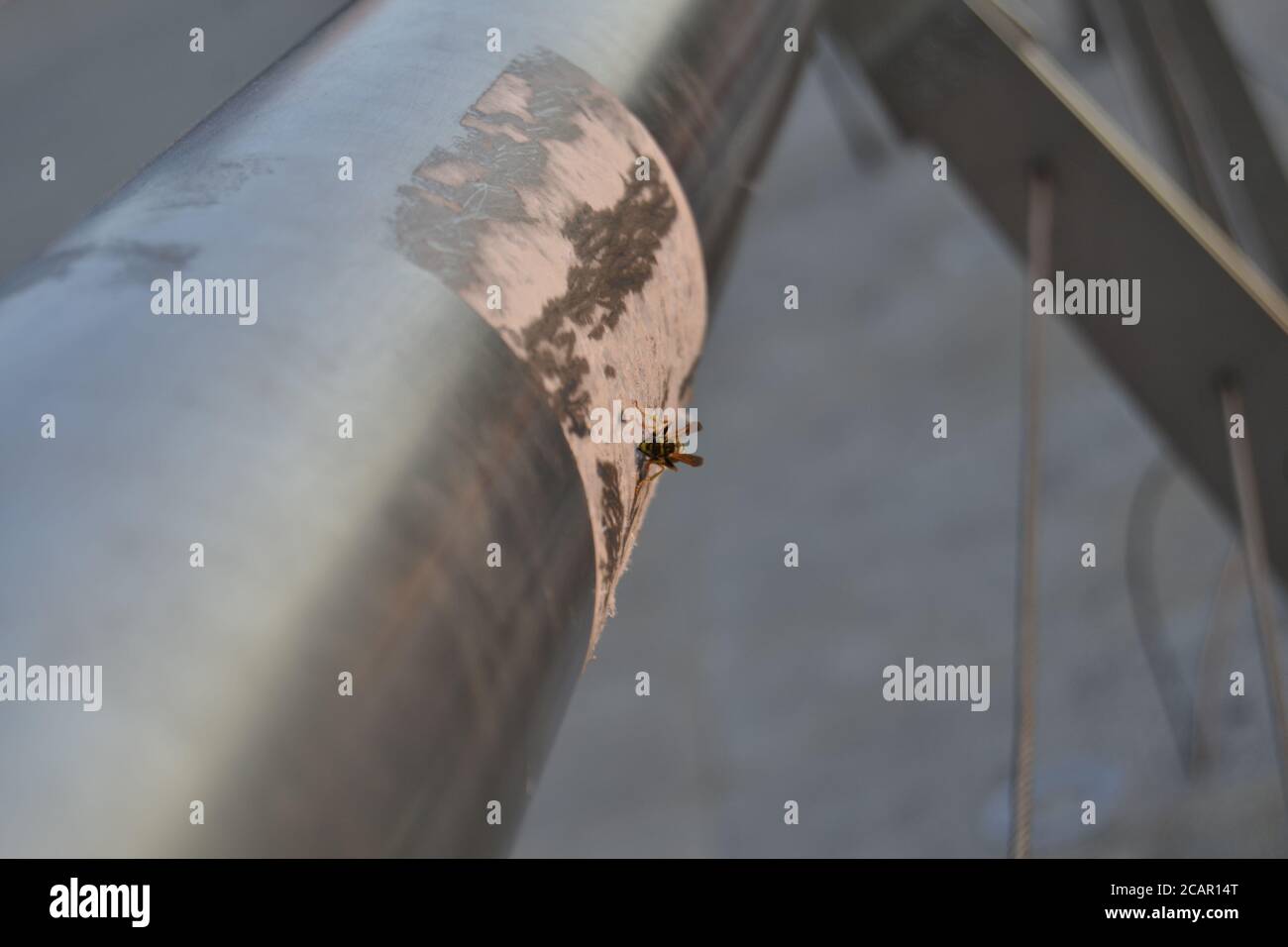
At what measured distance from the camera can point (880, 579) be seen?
4902 mm

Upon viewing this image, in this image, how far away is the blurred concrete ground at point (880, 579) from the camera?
432 centimetres

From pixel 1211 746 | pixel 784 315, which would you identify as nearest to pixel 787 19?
pixel 1211 746

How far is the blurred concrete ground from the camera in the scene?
4320 millimetres

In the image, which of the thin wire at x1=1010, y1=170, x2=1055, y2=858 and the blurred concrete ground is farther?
the blurred concrete ground

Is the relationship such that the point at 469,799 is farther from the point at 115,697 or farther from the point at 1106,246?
the point at 1106,246

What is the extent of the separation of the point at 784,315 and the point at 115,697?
5289 millimetres

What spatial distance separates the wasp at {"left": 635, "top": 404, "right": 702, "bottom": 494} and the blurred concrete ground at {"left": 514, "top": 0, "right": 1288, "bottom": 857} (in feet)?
11.2

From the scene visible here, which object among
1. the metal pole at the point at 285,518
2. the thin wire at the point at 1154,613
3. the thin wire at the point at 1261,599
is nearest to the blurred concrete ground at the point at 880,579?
the thin wire at the point at 1154,613

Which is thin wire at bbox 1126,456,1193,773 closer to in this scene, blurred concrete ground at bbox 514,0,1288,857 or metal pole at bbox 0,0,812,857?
blurred concrete ground at bbox 514,0,1288,857

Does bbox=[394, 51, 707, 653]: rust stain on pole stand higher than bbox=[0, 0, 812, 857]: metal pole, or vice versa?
bbox=[394, 51, 707, 653]: rust stain on pole

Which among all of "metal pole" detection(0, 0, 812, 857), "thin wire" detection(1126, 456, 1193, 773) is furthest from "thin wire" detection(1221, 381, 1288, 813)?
"thin wire" detection(1126, 456, 1193, 773)

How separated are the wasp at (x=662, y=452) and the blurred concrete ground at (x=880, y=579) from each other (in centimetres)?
343

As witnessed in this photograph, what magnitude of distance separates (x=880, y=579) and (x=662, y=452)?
4.15 meters
